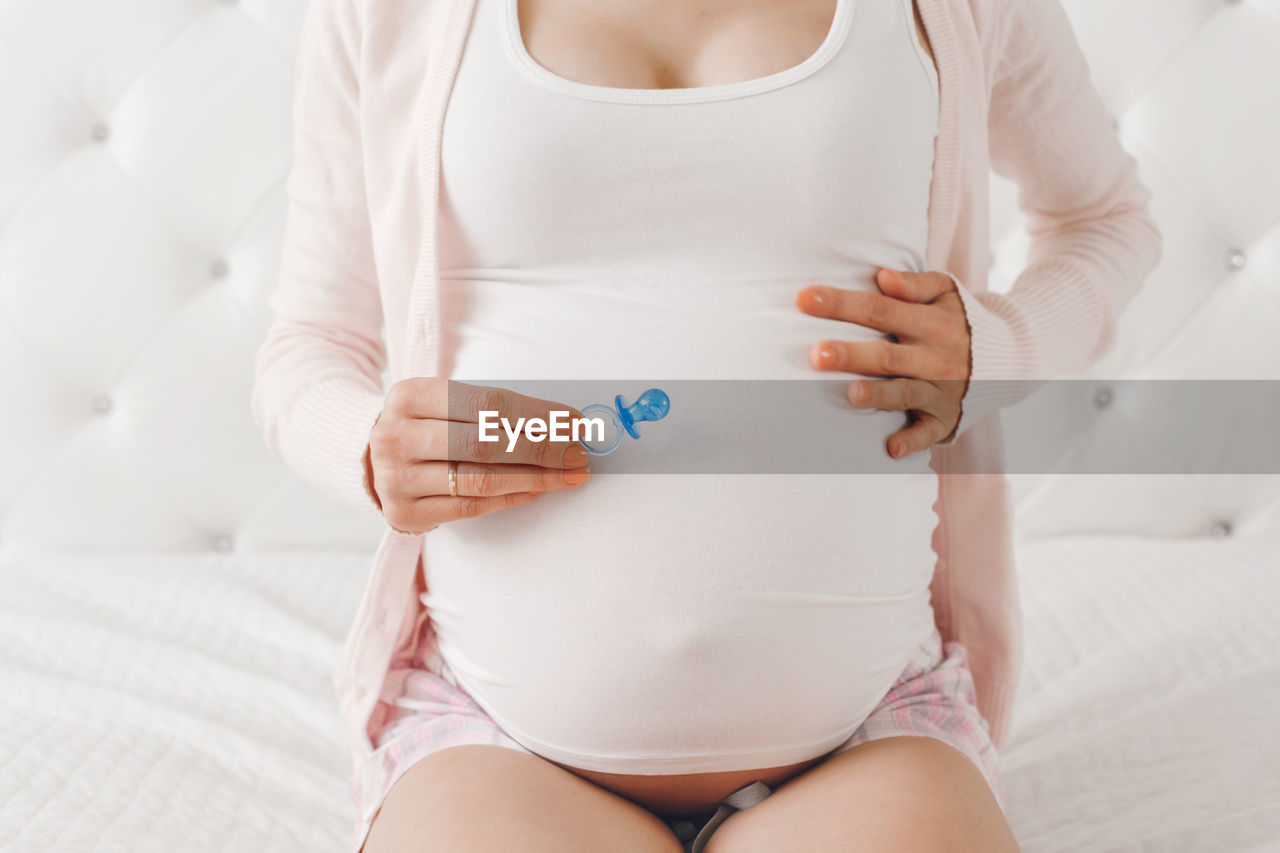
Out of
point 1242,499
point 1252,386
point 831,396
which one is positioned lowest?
→ point 1242,499

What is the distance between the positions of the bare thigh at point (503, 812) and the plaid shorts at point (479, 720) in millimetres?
21

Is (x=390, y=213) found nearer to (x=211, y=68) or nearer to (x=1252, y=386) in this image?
(x=211, y=68)

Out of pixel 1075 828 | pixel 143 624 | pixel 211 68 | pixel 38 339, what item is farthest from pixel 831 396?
pixel 38 339

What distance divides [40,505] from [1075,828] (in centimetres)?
140

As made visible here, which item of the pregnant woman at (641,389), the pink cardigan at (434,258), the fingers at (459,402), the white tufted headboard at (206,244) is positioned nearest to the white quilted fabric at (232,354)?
the white tufted headboard at (206,244)

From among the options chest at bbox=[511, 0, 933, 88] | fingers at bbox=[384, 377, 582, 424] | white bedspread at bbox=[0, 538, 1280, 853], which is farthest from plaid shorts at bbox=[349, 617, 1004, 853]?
chest at bbox=[511, 0, 933, 88]

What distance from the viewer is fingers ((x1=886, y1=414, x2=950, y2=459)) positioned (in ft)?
2.60

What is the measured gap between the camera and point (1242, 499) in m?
1.48

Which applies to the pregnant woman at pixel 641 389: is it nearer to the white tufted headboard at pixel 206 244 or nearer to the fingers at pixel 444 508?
the fingers at pixel 444 508

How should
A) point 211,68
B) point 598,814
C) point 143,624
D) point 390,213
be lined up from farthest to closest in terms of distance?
point 211,68 → point 143,624 → point 390,213 → point 598,814

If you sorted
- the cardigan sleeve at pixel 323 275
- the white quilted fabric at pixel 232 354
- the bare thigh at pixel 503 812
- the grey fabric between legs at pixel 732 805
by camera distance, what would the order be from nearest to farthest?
1. the bare thigh at pixel 503 812
2. the grey fabric between legs at pixel 732 805
3. the cardigan sleeve at pixel 323 275
4. the white quilted fabric at pixel 232 354

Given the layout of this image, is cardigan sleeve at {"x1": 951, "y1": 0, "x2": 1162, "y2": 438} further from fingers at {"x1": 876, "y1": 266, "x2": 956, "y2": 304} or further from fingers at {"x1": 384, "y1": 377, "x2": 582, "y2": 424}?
fingers at {"x1": 384, "y1": 377, "x2": 582, "y2": 424}

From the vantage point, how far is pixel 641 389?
73 cm

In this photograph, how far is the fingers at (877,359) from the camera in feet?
2.47
